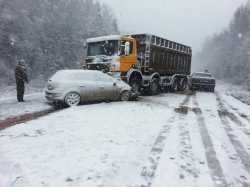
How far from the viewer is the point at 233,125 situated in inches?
252

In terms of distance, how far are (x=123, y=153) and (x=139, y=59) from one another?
850 centimetres

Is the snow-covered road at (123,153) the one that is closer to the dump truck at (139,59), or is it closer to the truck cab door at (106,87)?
the truck cab door at (106,87)

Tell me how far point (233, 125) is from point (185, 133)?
2186 mm

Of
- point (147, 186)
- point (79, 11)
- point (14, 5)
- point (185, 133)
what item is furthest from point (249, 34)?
point (147, 186)

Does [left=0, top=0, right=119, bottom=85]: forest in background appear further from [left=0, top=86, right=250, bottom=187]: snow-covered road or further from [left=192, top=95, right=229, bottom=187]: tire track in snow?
[left=192, top=95, right=229, bottom=187]: tire track in snow

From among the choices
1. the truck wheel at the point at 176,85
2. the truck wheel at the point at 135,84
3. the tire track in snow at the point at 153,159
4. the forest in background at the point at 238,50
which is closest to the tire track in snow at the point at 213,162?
the tire track in snow at the point at 153,159

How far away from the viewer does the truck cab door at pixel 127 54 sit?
9.96 m

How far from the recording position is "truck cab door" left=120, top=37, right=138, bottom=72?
996 centimetres

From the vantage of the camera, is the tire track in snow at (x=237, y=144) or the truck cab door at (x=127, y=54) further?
the truck cab door at (x=127, y=54)

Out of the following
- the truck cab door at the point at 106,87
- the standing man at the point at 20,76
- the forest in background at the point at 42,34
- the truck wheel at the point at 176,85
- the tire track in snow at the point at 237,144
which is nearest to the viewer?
the tire track in snow at the point at 237,144

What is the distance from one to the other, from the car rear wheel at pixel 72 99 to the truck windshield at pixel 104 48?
289cm

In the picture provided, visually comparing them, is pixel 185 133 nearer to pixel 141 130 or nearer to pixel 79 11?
pixel 141 130

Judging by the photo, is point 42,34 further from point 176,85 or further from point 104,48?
point 104,48

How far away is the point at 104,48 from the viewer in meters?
10.2
